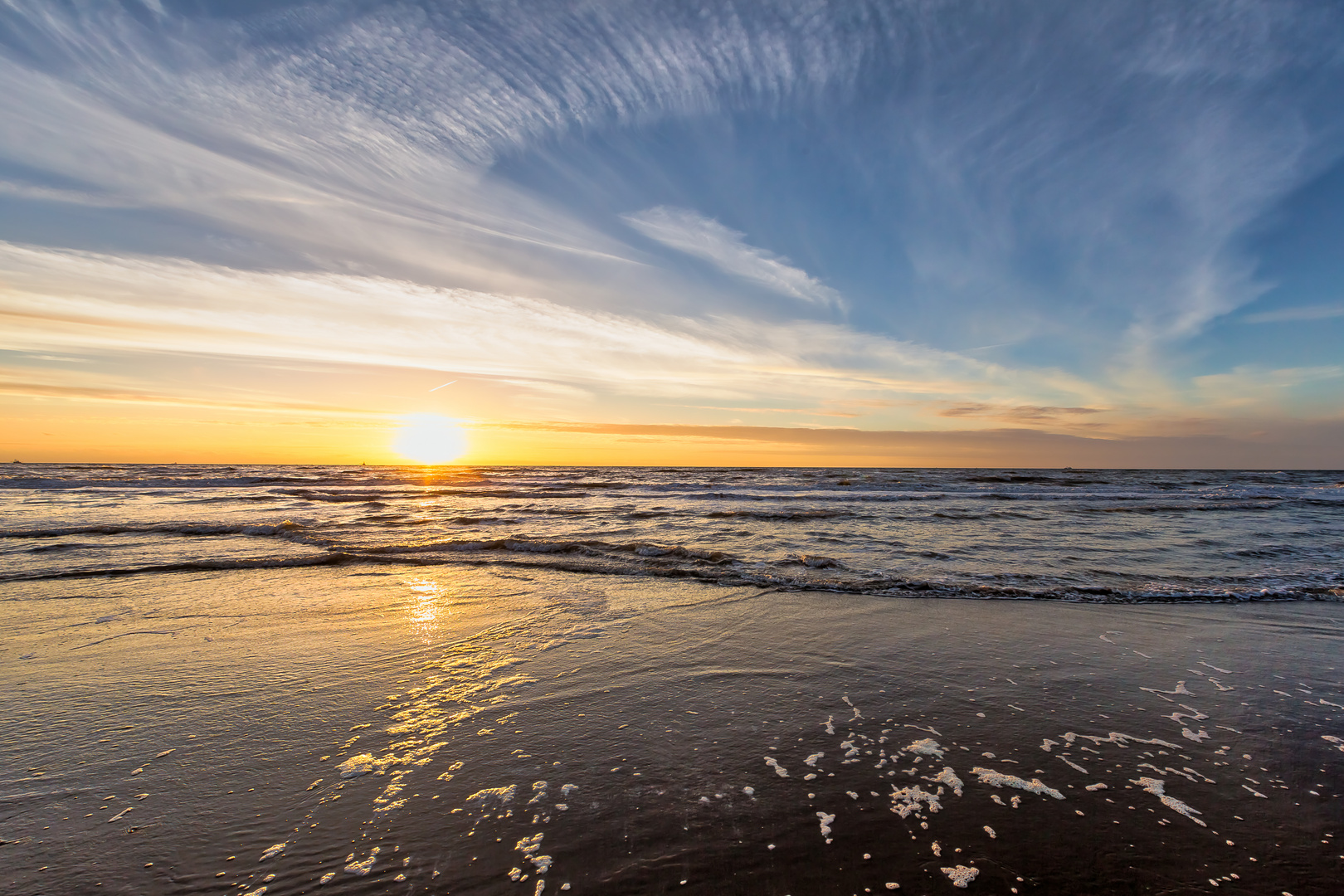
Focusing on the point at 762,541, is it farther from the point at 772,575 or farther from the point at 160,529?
the point at 160,529

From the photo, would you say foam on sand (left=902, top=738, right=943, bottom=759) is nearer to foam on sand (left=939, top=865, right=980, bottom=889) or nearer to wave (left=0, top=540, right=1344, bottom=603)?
foam on sand (left=939, top=865, right=980, bottom=889)

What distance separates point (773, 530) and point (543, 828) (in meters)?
12.8

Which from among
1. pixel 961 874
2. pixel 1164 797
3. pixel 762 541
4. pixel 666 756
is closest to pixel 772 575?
pixel 762 541

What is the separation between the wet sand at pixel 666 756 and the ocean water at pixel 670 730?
0.02m

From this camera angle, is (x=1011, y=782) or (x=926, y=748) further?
(x=926, y=748)

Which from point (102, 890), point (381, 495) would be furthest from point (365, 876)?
point (381, 495)

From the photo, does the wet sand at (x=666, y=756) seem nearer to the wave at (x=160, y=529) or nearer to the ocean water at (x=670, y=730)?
the ocean water at (x=670, y=730)

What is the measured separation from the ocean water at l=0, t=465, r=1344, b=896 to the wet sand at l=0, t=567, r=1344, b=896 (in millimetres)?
22

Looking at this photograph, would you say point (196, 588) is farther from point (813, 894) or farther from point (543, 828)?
point (813, 894)

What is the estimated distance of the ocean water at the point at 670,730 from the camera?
278 centimetres

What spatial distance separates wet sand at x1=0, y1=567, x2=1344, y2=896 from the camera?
2750 millimetres

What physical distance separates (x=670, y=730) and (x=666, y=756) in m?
0.35

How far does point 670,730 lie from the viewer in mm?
4082

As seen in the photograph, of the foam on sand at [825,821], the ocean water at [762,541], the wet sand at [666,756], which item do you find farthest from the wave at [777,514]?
the foam on sand at [825,821]
